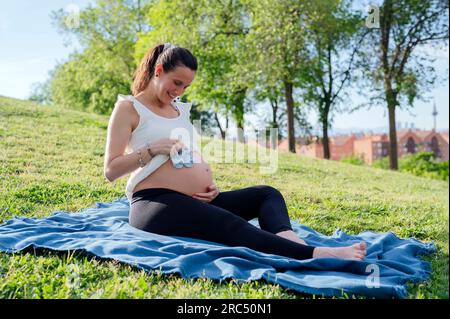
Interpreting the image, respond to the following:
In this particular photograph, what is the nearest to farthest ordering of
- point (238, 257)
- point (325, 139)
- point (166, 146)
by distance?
1. point (238, 257)
2. point (166, 146)
3. point (325, 139)

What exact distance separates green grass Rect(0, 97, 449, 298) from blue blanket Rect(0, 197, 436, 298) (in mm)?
61

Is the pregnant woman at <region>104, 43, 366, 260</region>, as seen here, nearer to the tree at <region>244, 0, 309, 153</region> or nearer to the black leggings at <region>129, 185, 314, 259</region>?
the black leggings at <region>129, 185, 314, 259</region>

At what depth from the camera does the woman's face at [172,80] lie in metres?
2.91

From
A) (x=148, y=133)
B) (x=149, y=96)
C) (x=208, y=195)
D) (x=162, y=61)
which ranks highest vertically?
(x=162, y=61)

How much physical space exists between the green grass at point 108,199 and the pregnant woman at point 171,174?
1.50 feet

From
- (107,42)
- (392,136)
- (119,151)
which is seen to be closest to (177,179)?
(119,151)

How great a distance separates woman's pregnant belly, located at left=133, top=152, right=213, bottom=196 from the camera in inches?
117

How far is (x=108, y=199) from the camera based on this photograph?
15.4 ft

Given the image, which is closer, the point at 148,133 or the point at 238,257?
the point at 238,257

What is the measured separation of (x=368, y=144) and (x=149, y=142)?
37245mm

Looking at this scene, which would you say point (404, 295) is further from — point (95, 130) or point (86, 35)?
point (86, 35)

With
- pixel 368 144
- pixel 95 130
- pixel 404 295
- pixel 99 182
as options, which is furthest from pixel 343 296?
pixel 368 144

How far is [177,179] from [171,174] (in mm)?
48

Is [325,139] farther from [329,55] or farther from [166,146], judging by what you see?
[166,146]
